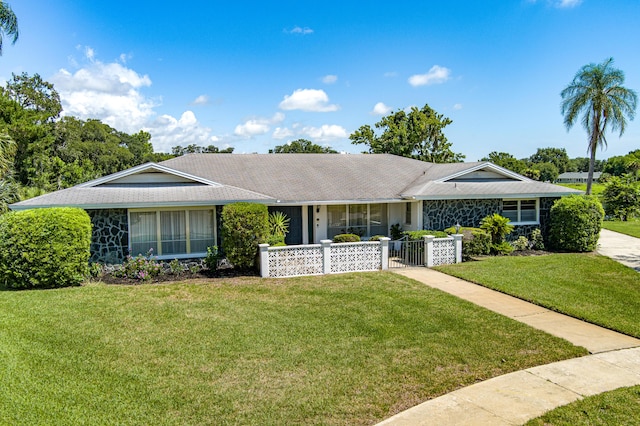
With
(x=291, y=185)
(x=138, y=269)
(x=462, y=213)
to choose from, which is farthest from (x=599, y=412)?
(x=291, y=185)

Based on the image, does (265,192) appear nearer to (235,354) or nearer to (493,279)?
(493,279)

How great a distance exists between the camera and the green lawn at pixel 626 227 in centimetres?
2360

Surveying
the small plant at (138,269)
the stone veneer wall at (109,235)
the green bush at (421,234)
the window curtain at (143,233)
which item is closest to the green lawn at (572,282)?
the green bush at (421,234)

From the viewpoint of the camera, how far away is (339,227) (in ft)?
62.3

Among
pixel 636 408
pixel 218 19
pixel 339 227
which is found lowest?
pixel 636 408

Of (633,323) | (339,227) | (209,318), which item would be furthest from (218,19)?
(633,323)

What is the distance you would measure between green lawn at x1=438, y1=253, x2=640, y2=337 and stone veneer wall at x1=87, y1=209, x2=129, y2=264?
433 inches

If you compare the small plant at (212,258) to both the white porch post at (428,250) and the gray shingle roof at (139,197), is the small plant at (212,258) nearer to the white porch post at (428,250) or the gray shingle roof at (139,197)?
the gray shingle roof at (139,197)

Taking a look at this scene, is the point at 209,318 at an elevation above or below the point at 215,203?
below

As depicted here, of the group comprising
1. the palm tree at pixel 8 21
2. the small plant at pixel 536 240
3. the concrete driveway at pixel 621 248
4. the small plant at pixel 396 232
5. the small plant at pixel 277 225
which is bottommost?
the concrete driveway at pixel 621 248

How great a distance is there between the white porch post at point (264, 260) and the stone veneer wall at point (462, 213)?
7511 millimetres

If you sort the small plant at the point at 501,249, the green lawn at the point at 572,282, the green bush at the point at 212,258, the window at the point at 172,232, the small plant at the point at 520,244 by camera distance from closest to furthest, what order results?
the green lawn at the point at 572,282, the green bush at the point at 212,258, the window at the point at 172,232, the small plant at the point at 501,249, the small plant at the point at 520,244

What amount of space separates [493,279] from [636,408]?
765 centimetres

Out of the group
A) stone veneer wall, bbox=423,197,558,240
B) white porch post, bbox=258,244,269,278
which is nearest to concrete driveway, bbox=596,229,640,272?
stone veneer wall, bbox=423,197,558,240
